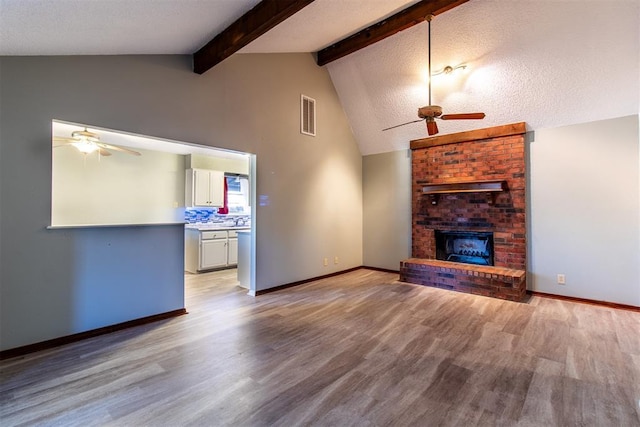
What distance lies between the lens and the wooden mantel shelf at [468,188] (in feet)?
14.5

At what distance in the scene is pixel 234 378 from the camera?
7.15 ft

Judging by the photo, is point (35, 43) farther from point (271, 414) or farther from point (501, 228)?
point (501, 228)

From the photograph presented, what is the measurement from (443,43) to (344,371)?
413 cm

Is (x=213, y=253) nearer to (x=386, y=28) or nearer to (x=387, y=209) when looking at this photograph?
(x=387, y=209)

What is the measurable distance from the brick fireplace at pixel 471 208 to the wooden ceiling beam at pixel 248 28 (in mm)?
3615

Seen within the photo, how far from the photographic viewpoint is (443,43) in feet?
13.0

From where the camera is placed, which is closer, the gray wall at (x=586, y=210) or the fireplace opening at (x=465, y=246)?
the gray wall at (x=586, y=210)

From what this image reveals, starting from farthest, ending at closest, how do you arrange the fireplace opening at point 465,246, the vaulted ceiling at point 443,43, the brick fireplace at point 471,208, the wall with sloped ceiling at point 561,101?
the fireplace opening at point 465,246
the brick fireplace at point 471,208
the wall with sloped ceiling at point 561,101
the vaulted ceiling at point 443,43

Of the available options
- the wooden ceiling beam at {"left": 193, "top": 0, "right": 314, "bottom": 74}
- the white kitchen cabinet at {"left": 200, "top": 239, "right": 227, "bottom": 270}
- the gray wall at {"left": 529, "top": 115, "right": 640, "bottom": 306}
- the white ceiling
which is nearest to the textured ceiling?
the gray wall at {"left": 529, "top": 115, "right": 640, "bottom": 306}

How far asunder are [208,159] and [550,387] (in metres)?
6.44

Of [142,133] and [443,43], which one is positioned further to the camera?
[443,43]

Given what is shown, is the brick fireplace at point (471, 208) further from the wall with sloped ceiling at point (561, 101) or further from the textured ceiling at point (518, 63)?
the textured ceiling at point (518, 63)

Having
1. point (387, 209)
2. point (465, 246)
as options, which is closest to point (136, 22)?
point (387, 209)

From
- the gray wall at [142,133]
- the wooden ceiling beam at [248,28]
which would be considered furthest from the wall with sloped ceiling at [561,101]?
the wooden ceiling beam at [248,28]
